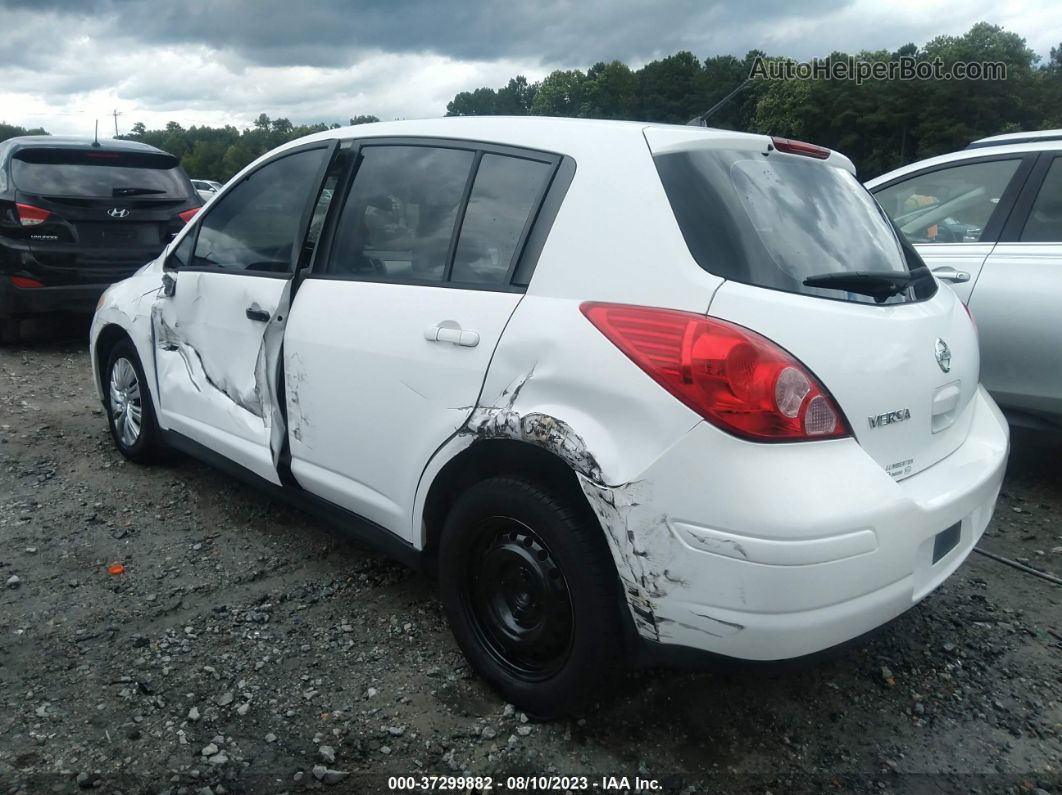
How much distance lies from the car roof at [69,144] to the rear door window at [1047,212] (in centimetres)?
669

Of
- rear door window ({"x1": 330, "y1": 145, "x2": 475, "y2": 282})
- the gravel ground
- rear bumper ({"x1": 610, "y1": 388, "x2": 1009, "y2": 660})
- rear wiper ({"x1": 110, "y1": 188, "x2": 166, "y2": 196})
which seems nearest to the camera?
rear bumper ({"x1": 610, "y1": 388, "x2": 1009, "y2": 660})

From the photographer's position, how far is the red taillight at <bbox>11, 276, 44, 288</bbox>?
7.06 meters

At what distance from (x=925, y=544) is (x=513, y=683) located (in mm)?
1216

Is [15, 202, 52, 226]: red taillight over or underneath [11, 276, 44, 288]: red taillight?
over

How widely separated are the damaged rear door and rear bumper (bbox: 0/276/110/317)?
3.64m

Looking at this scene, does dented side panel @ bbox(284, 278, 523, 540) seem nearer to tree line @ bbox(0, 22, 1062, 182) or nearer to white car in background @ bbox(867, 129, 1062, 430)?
white car in background @ bbox(867, 129, 1062, 430)

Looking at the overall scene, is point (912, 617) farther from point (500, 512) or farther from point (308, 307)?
point (308, 307)

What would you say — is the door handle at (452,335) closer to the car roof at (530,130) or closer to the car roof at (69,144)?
the car roof at (530,130)

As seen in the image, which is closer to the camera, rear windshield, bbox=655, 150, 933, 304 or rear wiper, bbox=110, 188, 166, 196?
rear windshield, bbox=655, 150, 933, 304

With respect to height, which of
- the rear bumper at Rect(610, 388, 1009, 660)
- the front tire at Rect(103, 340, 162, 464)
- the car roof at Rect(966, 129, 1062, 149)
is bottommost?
the front tire at Rect(103, 340, 162, 464)

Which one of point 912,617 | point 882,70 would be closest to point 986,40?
point 882,70

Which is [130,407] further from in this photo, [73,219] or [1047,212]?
[1047,212]

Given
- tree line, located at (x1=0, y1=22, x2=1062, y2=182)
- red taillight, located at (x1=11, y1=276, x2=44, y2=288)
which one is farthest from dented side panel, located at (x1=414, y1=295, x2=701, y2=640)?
tree line, located at (x1=0, y1=22, x2=1062, y2=182)

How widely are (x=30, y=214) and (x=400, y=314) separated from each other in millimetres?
5673
